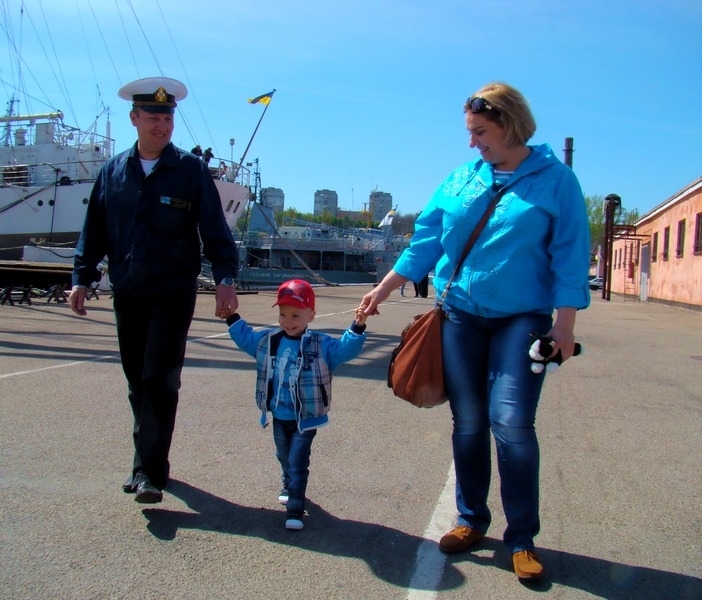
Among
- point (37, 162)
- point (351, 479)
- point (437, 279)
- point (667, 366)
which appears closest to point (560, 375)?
point (667, 366)

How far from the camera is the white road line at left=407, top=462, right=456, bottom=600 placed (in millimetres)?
2793

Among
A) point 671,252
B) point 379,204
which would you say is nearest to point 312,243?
point 671,252

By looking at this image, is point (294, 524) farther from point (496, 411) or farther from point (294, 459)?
point (496, 411)

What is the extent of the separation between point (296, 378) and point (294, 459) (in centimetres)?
39

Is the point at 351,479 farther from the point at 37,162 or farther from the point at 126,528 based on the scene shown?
the point at 37,162

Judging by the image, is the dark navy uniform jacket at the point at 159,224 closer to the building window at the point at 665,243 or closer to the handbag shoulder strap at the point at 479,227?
the handbag shoulder strap at the point at 479,227

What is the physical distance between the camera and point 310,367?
3.44 metres

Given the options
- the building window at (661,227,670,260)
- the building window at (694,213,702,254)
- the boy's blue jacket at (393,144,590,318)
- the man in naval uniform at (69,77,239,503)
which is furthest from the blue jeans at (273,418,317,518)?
the building window at (661,227,670,260)

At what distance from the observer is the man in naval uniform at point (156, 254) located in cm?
364

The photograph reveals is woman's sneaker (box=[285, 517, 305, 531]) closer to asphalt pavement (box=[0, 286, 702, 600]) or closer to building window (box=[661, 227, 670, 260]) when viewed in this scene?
asphalt pavement (box=[0, 286, 702, 600])

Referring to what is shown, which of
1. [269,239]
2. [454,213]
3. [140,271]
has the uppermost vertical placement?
[269,239]

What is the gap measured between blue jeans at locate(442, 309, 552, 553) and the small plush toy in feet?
0.22

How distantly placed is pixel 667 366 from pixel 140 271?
331 inches

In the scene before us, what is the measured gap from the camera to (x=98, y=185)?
3836mm
